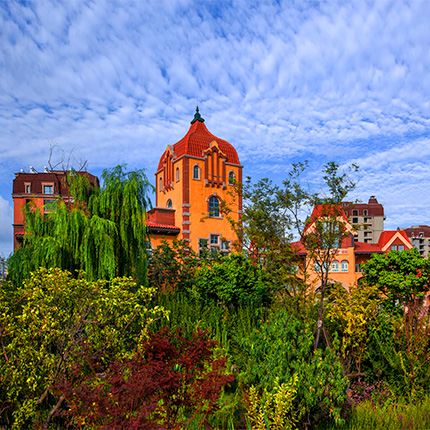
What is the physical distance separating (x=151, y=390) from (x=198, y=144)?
24227 millimetres

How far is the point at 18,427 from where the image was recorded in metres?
4.98

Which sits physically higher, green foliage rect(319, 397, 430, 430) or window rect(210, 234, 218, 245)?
window rect(210, 234, 218, 245)

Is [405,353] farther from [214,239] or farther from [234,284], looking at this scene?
[214,239]

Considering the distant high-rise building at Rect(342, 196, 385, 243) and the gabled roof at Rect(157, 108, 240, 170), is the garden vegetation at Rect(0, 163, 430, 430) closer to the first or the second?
the gabled roof at Rect(157, 108, 240, 170)

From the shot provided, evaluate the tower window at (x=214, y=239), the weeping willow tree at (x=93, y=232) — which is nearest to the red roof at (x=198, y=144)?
the tower window at (x=214, y=239)

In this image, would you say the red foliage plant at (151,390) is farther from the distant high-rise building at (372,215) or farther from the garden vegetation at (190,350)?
the distant high-rise building at (372,215)

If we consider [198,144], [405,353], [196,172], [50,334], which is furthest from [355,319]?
[198,144]

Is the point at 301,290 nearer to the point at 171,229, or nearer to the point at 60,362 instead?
the point at 60,362

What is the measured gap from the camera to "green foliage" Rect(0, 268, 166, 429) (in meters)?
5.20

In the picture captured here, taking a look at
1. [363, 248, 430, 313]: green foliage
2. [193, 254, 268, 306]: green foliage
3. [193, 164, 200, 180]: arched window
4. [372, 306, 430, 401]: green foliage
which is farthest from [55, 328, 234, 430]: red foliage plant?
[193, 164, 200, 180]: arched window

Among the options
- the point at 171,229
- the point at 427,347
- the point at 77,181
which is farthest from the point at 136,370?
the point at 171,229

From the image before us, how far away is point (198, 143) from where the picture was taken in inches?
1082

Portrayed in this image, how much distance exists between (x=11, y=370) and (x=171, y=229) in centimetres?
1988

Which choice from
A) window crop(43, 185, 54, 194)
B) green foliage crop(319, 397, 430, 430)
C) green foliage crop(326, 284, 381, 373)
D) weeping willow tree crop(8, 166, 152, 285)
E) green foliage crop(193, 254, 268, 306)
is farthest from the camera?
window crop(43, 185, 54, 194)
